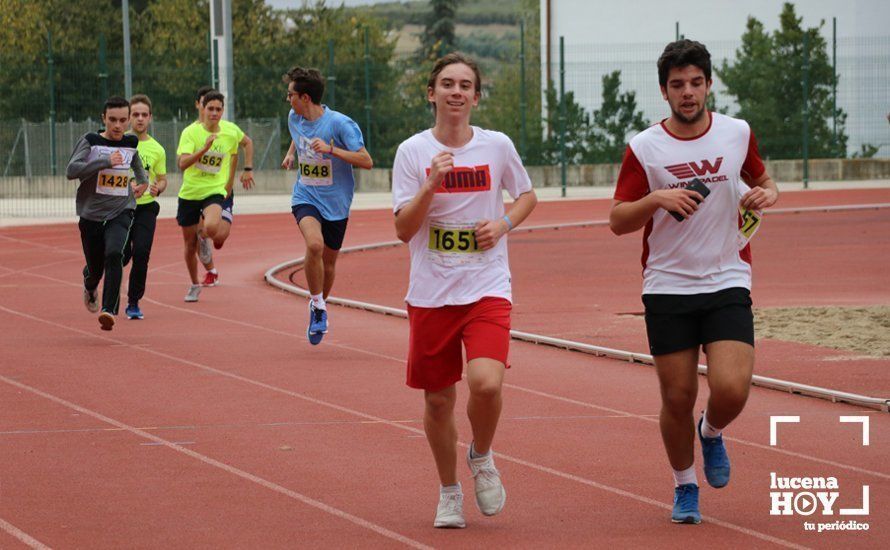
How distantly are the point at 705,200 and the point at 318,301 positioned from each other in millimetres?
5984

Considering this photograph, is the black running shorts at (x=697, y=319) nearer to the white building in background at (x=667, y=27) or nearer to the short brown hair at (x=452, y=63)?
the short brown hair at (x=452, y=63)

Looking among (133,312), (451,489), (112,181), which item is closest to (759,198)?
(451,489)

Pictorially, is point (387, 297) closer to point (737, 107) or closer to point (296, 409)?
point (296, 409)

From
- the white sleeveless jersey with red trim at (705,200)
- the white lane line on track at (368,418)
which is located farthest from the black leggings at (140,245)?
the white sleeveless jersey with red trim at (705,200)

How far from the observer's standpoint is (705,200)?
20.6 feet

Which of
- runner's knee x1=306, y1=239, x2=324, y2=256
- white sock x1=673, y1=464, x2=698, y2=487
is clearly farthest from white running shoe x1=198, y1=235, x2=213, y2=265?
white sock x1=673, y1=464, x2=698, y2=487

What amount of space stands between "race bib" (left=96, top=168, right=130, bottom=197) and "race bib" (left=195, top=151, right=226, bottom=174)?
9.21 feet

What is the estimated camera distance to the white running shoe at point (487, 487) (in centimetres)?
630

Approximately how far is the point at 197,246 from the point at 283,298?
3.45ft

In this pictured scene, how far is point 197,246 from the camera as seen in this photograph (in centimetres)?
1605

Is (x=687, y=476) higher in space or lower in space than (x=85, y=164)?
lower

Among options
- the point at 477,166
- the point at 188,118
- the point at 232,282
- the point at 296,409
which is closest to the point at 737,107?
the point at 188,118

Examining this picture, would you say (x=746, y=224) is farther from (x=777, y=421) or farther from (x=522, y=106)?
(x=522, y=106)

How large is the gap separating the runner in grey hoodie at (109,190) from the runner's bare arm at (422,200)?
653 cm
